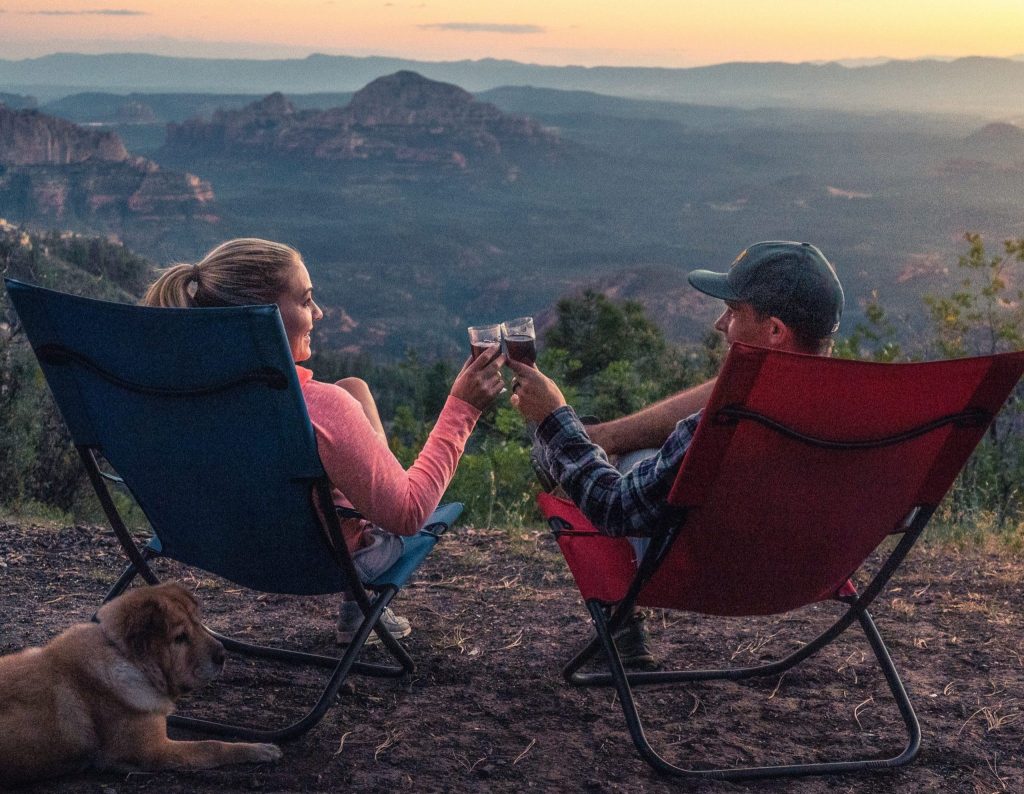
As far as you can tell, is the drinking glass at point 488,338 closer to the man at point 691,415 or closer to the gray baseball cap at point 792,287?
the man at point 691,415

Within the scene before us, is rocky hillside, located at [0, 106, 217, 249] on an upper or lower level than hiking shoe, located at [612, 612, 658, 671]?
lower

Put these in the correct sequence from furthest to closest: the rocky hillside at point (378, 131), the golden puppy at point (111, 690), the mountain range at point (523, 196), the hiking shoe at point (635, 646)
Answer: the rocky hillside at point (378, 131) → the mountain range at point (523, 196) → the hiking shoe at point (635, 646) → the golden puppy at point (111, 690)

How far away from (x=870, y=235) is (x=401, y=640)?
8486 centimetres

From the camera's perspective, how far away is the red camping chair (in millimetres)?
1950

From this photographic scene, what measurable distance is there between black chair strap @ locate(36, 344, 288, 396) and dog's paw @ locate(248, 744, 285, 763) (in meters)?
0.77

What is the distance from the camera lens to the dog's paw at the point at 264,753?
7.16 feet

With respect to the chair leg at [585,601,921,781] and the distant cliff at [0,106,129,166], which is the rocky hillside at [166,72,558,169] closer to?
the distant cliff at [0,106,129,166]

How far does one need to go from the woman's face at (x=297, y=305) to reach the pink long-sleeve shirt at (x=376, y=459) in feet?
0.32

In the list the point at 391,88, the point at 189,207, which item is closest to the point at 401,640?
the point at 189,207

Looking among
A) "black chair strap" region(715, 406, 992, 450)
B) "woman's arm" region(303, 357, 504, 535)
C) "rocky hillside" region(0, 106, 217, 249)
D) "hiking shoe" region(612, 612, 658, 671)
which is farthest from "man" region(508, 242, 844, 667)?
"rocky hillside" region(0, 106, 217, 249)

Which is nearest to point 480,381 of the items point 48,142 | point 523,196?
point 48,142

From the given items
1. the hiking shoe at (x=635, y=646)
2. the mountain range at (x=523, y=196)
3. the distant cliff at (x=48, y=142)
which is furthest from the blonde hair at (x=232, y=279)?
the distant cliff at (x=48, y=142)

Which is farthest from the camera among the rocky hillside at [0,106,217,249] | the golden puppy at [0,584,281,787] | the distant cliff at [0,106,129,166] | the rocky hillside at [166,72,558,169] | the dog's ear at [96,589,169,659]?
the rocky hillside at [166,72,558,169]

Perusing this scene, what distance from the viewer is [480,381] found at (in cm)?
234
